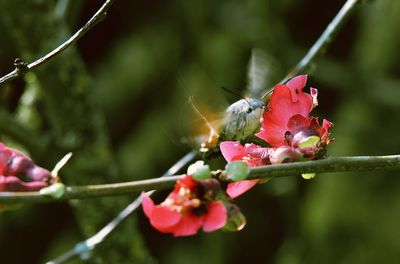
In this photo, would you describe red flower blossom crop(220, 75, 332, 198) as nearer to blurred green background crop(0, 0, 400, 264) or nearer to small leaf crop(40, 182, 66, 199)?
small leaf crop(40, 182, 66, 199)

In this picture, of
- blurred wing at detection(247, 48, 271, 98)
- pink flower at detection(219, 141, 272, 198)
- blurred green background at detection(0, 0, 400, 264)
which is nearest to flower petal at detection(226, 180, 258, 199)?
pink flower at detection(219, 141, 272, 198)

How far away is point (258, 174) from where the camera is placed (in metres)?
0.74

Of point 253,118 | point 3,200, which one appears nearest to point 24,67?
point 3,200

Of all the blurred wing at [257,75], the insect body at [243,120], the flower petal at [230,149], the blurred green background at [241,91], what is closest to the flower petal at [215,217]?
the flower petal at [230,149]

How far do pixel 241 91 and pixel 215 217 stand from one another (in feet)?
5.61

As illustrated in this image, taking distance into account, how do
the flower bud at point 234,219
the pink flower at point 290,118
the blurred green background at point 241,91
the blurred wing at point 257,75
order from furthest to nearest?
1. the blurred green background at point 241,91
2. the blurred wing at point 257,75
3. the pink flower at point 290,118
4. the flower bud at point 234,219

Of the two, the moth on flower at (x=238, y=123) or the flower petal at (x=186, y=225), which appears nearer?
the flower petal at (x=186, y=225)

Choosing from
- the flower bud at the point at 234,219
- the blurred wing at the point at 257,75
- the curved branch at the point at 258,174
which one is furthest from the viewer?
the blurred wing at the point at 257,75

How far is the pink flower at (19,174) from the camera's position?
752mm

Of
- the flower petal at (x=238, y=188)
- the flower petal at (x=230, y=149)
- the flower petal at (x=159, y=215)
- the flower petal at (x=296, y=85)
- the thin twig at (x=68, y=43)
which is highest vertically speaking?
the thin twig at (x=68, y=43)

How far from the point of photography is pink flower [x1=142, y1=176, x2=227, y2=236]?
0.76 metres

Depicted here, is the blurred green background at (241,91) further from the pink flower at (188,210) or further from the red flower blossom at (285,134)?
the pink flower at (188,210)

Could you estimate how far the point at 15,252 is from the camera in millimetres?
2971

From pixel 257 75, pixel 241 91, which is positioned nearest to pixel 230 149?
pixel 257 75
